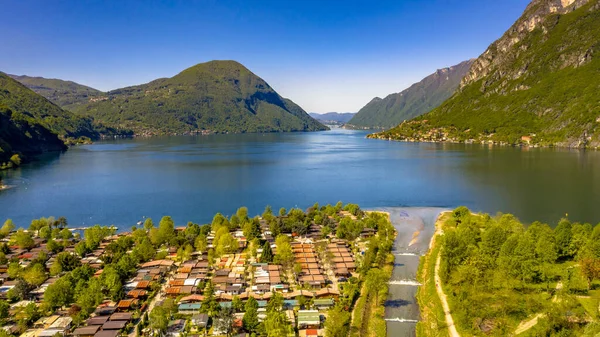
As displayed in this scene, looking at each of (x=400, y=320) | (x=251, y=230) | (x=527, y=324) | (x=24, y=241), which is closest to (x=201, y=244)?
(x=251, y=230)

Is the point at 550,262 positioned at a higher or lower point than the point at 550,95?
lower

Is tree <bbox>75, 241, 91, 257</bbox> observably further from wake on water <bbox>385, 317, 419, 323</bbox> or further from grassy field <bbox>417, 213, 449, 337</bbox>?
grassy field <bbox>417, 213, 449, 337</bbox>

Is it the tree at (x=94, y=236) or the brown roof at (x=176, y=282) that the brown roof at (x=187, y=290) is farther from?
the tree at (x=94, y=236)

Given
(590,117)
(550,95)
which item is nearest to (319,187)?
(590,117)

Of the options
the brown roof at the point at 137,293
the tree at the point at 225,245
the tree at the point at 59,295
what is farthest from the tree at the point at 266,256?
the tree at the point at 59,295

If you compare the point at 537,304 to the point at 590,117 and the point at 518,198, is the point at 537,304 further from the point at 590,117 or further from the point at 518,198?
the point at 590,117

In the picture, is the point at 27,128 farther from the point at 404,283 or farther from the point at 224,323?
the point at 404,283
